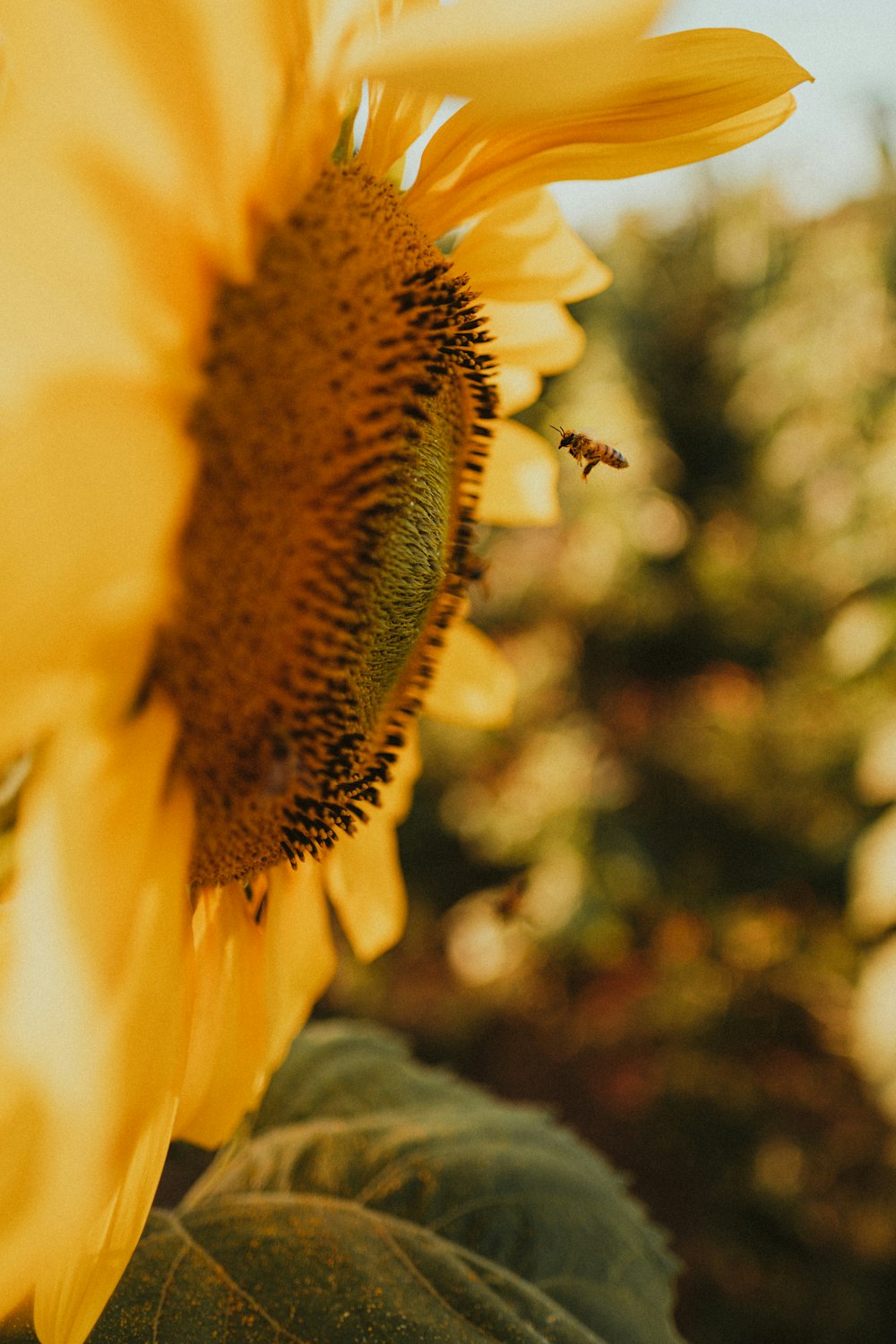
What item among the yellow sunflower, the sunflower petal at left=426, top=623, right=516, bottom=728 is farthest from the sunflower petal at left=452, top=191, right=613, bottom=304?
the sunflower petal at left=426, top=623, right=516, bottom=728

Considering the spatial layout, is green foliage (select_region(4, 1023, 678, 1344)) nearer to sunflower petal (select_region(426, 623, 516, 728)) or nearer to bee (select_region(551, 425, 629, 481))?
sunflower petal (select_region(426, 623, 516, 728))

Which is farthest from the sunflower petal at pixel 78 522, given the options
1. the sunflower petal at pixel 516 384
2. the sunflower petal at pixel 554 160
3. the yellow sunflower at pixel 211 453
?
the sunflower petal at pixel 516 384

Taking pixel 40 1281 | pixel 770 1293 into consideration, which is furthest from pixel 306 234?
pixel 770 1293

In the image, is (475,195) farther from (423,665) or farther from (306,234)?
(423,665)

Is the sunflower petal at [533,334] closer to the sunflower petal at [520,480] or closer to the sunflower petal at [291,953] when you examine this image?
the sunflower petal at [520,480]

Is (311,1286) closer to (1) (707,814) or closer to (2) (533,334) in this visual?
(2) (533,334)

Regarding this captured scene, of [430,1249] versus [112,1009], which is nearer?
[112,1009]
